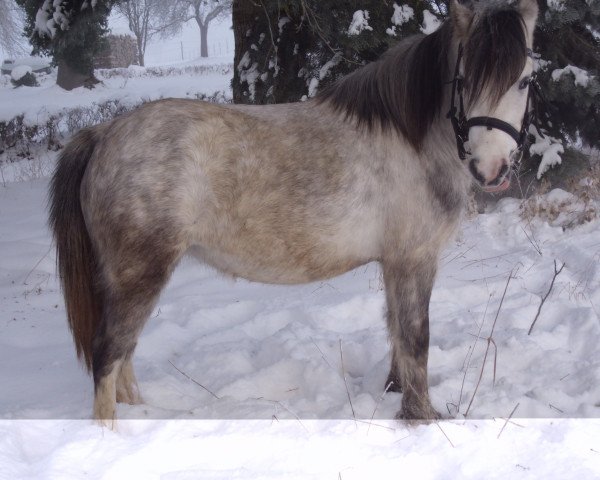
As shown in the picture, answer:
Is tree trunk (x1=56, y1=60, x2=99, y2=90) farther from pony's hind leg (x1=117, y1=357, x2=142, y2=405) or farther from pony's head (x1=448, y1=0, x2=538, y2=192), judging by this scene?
pony's head (x1=448, y1=0, x2=538, y2=192)

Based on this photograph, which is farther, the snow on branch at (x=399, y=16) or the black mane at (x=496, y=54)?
the snow on branch at (x=399, y=16)

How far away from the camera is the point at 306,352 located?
3980mm

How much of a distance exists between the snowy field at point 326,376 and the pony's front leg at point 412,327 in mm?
152

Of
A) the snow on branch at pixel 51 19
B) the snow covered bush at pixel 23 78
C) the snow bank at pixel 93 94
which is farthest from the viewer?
the snow covered bush at pixel 23 78

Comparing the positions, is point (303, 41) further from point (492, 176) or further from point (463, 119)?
point (492, 176)

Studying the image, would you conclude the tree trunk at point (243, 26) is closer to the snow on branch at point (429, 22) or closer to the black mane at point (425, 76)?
the snow on branch at point (429, 22)

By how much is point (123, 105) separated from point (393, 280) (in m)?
11.6

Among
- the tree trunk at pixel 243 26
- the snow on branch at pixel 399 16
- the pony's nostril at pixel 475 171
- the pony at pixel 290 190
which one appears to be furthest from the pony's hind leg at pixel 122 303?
the tree trunk at pixel 243 26

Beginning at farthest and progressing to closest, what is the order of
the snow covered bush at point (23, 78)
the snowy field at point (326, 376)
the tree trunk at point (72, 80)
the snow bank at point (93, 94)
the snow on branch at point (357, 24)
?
1. the snow covered bush at point (23, 78)
2. the tree trunk at point (72, 80)
3. the snow bank at point (93, 94)
4. the snow on branch at point (357, 24)
5. the snowy field at point (326, 376)

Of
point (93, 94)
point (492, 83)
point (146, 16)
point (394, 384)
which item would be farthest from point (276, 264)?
point (146, 16)

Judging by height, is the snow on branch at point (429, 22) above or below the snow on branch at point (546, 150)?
above

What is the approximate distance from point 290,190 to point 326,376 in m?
1.18

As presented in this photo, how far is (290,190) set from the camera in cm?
310

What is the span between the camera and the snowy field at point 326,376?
265cm
